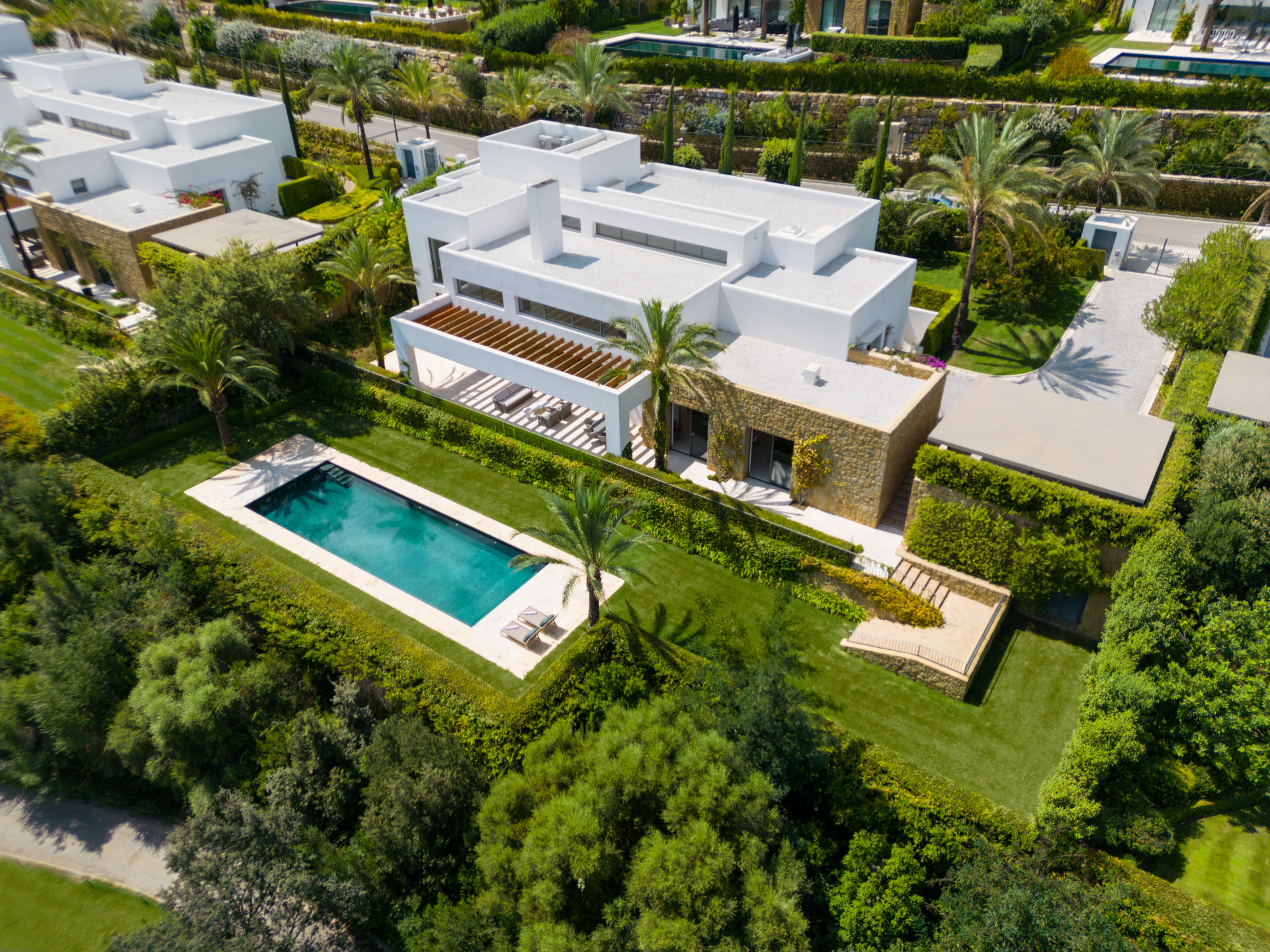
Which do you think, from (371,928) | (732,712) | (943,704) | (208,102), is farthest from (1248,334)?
(208,102)

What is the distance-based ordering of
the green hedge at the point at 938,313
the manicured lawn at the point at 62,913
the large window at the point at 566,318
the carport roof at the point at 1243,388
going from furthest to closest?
1. the green hedge at the point at 938,313
2. the large window at the point at 566,318
3. the carport roof at the point at 1243,388
4. the manicured lawn at the point at 62,913

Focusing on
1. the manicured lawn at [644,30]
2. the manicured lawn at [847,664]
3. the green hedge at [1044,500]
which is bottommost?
the manicured lawn at [847,664]

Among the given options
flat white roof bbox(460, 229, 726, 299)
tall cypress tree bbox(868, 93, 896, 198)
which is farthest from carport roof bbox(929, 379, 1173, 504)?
tall cypress tree bbox(868, 93, 896, 198)

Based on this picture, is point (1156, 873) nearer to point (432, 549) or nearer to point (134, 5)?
point (432, 549)

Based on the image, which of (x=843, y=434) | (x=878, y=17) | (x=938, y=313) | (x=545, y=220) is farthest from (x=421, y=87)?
(x=843, y=434)

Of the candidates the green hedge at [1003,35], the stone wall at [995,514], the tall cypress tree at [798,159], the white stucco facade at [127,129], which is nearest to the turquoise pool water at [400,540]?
the stone wall at [995,514]

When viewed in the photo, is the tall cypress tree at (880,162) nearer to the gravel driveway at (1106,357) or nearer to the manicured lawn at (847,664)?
the gravel driveway at (1106,357)

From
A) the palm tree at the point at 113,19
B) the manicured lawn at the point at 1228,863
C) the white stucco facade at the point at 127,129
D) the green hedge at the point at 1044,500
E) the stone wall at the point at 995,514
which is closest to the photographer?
the manicured lawn at the point at 1228,863
